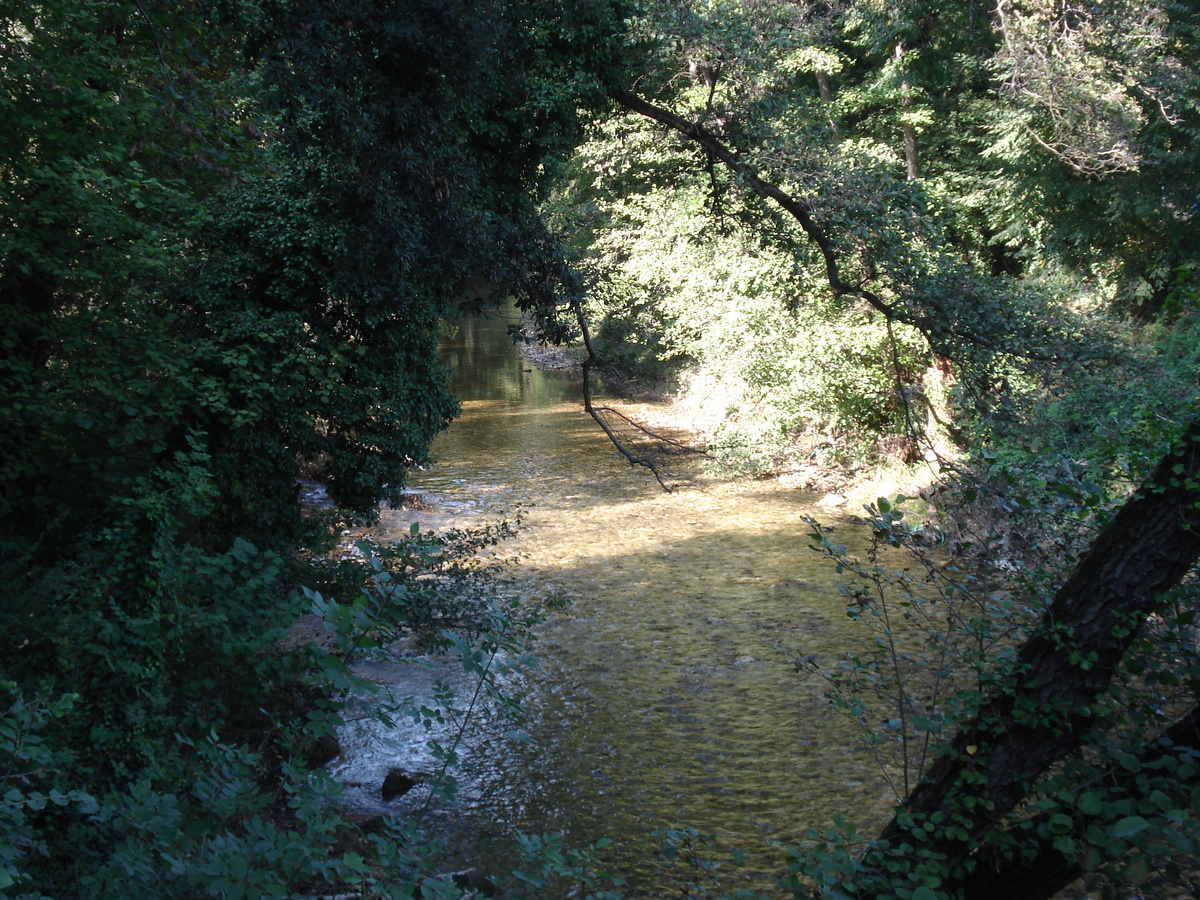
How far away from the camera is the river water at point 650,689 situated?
19.9ft

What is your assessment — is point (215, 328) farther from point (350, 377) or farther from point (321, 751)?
point (321, 751)

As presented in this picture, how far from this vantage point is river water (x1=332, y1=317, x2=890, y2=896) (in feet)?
19.9

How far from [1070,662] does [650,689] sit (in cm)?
529

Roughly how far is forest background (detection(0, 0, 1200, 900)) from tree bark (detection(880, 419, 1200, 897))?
22 millimetres

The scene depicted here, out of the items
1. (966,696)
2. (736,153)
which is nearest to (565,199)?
(736,153)

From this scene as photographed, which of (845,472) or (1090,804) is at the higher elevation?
(1090,804)

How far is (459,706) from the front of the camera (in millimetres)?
7652

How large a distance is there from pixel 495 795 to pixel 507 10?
610 centimetres

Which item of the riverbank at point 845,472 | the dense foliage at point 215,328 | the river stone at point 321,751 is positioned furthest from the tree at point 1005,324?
the river stone at point 321,751

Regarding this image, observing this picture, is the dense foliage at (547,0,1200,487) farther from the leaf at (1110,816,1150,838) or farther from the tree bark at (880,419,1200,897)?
the leaf at (1110,816,1150,838)

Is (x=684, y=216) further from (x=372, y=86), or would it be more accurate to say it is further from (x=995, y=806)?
(x=995, y=806)

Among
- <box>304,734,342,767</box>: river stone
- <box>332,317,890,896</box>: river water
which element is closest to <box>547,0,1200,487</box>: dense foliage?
<box>332,317,890,896</box>: river water

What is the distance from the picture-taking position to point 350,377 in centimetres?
745

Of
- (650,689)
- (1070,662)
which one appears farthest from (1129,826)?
(650,689)
